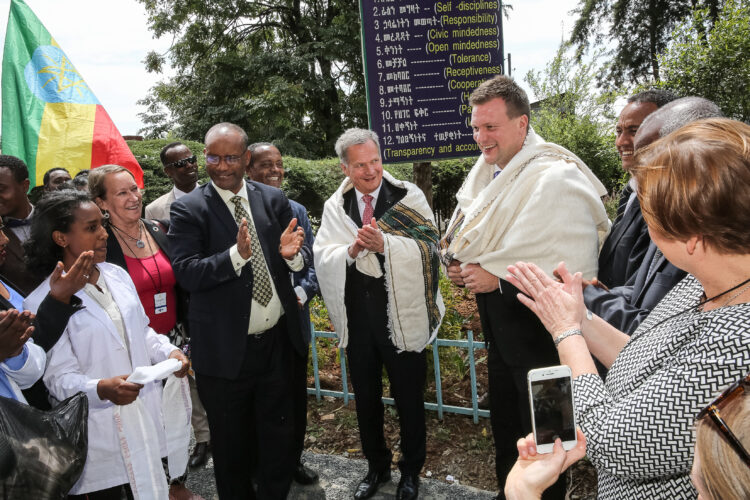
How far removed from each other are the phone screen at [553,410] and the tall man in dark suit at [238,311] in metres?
1.89

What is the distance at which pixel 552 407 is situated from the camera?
54.5 inches

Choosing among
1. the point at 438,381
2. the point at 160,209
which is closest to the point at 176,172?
the point at 160,209

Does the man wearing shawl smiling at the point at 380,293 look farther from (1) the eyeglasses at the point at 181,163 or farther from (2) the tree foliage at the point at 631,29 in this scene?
(2) the tree foliage at the point at 631,29

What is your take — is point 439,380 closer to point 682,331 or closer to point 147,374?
point 147,374

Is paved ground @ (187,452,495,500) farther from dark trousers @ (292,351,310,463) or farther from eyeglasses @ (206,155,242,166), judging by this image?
eyeglasses @ (206,155,242,166)

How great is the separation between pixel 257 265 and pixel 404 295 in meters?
0.93

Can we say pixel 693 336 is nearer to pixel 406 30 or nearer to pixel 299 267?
pixel 299 267

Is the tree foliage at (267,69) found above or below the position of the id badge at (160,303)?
above

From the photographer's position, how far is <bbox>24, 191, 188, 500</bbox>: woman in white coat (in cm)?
246

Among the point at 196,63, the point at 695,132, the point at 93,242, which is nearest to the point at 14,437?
the point at 93,242

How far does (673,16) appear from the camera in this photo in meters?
17.2

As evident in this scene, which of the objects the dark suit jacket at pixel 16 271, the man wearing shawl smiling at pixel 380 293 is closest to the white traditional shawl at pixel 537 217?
the man wearing shawl smiling at pixel 380 293

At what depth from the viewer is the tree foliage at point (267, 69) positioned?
1862cm

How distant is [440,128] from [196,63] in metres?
19.3
